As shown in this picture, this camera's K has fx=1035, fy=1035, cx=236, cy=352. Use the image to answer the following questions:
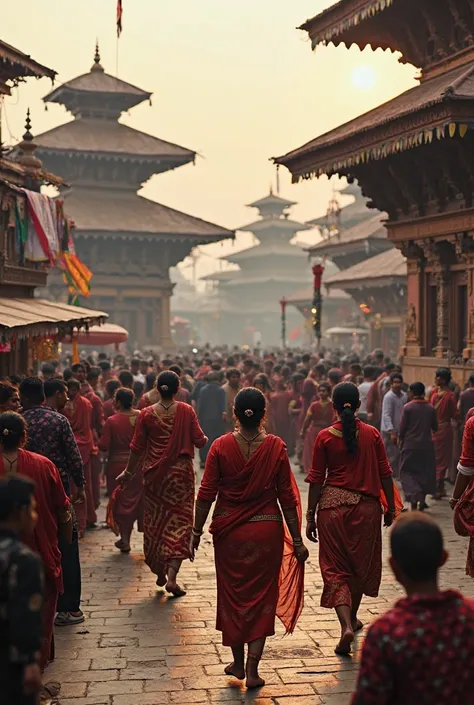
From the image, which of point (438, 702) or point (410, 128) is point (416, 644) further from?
point (410, 128)

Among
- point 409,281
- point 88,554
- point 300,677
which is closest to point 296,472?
point 409,281

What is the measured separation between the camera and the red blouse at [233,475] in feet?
20.1

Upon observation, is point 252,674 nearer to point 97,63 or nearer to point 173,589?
point 173,589

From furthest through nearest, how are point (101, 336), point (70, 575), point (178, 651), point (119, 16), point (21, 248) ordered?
point (119, 16) < point (101, 336) < point (21, 248) < point (70, 575) < point (178, 651)

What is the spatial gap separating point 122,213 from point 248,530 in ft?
113

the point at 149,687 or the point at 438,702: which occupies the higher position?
the point at 438,702

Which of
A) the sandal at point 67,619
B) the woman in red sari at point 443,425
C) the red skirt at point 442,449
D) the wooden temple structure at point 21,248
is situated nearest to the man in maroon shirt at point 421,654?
the sandal at point 67,619

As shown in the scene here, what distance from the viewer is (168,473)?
8.40m

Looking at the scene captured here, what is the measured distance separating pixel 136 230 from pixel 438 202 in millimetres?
22680

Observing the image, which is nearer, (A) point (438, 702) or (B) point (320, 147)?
(A) point (438, 702)

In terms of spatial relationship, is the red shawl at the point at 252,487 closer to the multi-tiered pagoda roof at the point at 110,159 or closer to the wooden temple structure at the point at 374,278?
the wooden temple structure at the point at 374,278

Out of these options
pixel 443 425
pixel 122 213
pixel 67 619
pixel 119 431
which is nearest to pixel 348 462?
pixel 67 619

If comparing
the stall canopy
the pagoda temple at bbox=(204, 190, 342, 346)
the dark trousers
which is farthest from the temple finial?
the pagoda temple at bbox=(204, 190, 342, 346)

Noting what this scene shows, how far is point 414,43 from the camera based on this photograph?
17.7 m
